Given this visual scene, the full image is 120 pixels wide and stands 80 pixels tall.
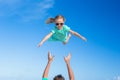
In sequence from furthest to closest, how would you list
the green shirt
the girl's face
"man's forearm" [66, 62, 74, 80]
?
the green shirt < the girl's face < "man's forearm" [66, 62, 74, 80]

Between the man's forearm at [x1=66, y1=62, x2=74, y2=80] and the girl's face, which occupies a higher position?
the girl's face

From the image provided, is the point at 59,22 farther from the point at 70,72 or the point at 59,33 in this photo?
the point at 70,72

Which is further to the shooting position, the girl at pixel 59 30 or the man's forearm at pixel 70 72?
the girl at pixel 59 30

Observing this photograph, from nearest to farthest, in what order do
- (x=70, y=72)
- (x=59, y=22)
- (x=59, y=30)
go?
(x=70, y=72)
(x=59, y=22)
(x=59, y=30)

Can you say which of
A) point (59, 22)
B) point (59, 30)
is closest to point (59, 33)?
point (59, 30)

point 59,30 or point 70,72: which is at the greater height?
point 59,30

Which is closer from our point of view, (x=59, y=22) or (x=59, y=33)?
(x=59, y=22)

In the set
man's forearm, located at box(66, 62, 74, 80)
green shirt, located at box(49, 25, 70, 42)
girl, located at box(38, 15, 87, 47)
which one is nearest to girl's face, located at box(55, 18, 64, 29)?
girl, located at box(38, 15, 87, 47)

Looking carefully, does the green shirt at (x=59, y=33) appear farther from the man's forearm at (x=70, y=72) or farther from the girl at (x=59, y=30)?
the man's forearm at (x=70, y=72)

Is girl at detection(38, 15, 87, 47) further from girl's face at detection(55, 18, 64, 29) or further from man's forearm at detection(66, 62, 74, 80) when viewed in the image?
man's forearm at detection(66, 62, 74, 80)

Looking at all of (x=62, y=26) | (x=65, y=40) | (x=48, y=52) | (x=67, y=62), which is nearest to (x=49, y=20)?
(x=62, y=26)

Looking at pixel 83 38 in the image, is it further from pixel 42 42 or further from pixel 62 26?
pixel 42 42

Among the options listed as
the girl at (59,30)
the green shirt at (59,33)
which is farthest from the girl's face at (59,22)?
the green shirt at (59,33)

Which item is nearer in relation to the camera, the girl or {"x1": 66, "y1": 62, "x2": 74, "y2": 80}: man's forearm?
{"x1": 66, "y1": 62, "x2": 74, "y2": 80}: man's forearm
